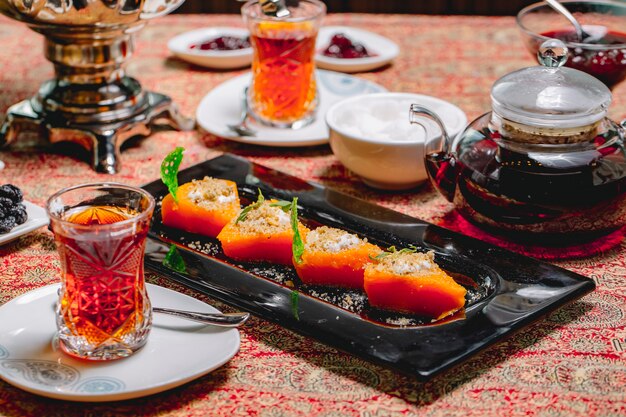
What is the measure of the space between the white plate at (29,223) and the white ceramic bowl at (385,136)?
497mm

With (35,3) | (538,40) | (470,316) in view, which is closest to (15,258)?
(35,3)

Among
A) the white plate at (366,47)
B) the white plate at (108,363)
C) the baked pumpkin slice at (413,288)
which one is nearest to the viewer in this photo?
the white plate at (108,363)

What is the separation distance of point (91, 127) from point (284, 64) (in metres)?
0.38

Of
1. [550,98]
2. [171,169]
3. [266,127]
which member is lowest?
[266,127]

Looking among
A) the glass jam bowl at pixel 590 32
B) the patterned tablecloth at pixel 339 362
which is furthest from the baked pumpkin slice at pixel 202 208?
the glass jam bowl at pixel 590 32

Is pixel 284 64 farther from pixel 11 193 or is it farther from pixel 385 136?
pixel 11 193

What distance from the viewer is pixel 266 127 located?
5.71 feet

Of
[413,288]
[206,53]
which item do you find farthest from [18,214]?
[206,53]

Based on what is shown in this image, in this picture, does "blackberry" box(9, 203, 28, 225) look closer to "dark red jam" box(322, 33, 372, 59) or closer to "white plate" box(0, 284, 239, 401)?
"white plate" box(0, 284, 239, 401)

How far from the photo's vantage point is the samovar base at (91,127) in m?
1.62

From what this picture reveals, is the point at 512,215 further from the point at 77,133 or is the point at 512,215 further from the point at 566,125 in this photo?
the point at 77,133

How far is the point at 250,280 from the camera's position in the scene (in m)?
1.15

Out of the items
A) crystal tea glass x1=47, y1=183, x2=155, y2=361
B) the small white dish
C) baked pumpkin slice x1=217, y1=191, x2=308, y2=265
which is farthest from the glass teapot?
the small white dish

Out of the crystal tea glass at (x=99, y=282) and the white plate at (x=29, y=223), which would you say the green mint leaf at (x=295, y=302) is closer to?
the crystal tea glass at (x=99, y=282)
